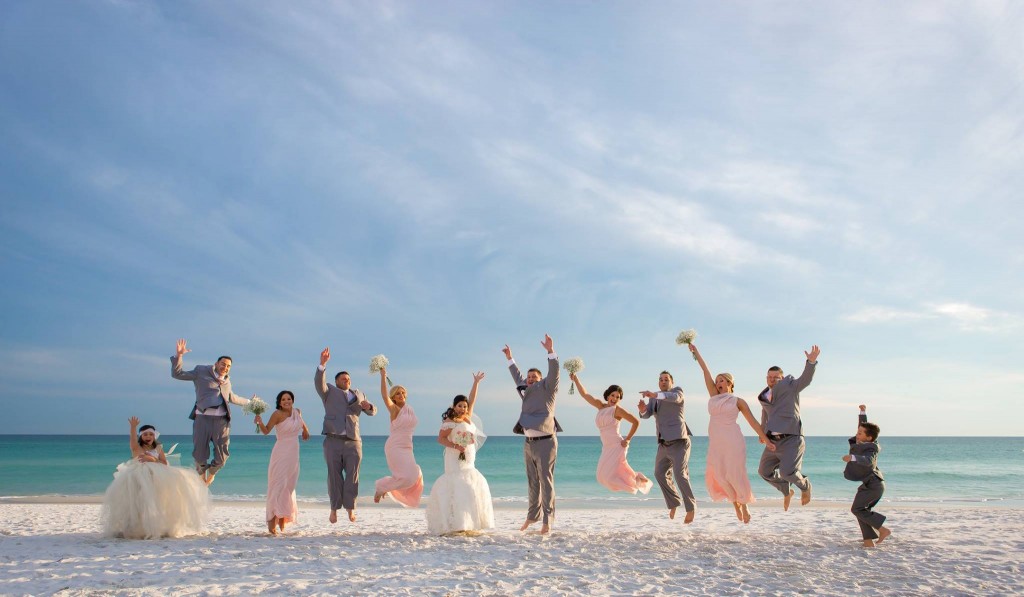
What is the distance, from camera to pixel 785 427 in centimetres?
933

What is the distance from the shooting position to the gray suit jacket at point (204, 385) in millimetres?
9914

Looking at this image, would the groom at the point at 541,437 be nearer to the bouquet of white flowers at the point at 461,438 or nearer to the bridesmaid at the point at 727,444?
the bouquet of white flowers at the point at 461,438

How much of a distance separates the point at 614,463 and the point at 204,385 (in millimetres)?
6100

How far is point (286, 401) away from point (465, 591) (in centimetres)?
429

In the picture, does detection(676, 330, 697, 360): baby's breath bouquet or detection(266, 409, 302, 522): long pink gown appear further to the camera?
detection(676, 330, 697, 360): baby's breath bouquet

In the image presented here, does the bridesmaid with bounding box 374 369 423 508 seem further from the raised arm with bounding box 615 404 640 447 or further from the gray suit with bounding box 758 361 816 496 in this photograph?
the gray suit with bounding box 758 361 816 496

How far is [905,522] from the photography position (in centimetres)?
1214

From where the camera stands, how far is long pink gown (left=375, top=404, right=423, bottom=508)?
9.69 meters

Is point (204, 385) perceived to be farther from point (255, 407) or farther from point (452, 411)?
point (452, 411)

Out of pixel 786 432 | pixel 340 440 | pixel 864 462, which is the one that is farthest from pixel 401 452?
pixel 864 462

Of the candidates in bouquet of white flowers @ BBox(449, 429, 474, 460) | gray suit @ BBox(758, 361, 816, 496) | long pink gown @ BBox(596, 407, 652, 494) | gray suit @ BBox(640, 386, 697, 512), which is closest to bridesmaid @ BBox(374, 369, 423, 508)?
bouquet of white flowers @ BBox(449, 429, 474, 460)

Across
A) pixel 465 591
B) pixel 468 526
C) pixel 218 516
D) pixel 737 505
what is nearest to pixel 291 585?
pixel 465 591

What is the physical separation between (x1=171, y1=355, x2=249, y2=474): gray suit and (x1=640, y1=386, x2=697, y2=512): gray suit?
589 centimetres

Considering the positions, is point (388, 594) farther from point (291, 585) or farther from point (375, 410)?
point (375, 410)
